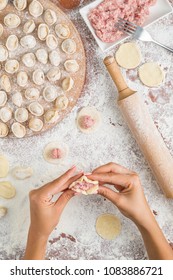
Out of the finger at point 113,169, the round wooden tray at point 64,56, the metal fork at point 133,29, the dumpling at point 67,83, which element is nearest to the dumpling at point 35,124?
the round wooden tray at point 64,56

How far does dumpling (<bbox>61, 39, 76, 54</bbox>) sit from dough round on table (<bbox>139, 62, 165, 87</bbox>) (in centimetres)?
20

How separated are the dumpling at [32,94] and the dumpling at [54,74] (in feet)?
0.17

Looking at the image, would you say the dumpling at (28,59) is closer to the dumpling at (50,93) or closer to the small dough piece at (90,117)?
the dumpling at (50,93)

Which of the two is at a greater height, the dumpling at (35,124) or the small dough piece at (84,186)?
the dumpling at (35,124)

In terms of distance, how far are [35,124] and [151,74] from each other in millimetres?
357

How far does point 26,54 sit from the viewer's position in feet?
4.59

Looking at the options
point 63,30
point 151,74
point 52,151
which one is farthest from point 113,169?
point 63,30

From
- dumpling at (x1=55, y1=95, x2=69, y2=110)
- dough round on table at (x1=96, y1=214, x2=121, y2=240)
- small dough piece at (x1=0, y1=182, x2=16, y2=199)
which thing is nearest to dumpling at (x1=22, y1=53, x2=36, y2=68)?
dumpling at (x1=55, y1=95, x2=69, y2=110)

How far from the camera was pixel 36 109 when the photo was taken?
1.40 m

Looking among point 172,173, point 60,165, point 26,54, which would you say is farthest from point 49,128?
point 172,173

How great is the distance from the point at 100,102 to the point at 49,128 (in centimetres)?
16

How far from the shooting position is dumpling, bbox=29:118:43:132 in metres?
1.40

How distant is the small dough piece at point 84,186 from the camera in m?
1.28

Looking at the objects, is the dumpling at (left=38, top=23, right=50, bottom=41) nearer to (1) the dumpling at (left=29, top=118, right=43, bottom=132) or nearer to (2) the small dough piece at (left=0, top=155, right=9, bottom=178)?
(1) the dumpling at (left=29, top=118, right=43, bottom=132)
